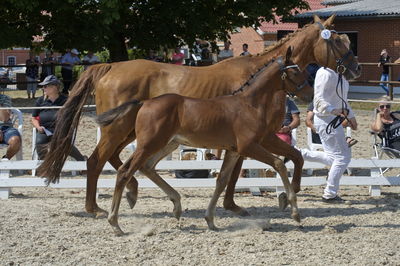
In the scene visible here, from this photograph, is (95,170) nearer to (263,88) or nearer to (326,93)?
(263,88)

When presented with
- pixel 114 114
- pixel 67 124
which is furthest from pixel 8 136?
pixel 114 114

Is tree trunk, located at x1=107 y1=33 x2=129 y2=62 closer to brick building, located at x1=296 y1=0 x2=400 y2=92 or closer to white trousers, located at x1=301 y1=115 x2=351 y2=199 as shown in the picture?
brick building, located at x1=296 y1=0 x2=400 y2=92

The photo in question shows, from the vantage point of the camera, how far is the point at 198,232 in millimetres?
7176

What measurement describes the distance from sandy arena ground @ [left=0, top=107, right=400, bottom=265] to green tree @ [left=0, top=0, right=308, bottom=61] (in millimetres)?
12210

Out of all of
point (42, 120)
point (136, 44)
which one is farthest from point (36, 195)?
point (136, 44)

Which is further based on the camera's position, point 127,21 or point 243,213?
point 127,21

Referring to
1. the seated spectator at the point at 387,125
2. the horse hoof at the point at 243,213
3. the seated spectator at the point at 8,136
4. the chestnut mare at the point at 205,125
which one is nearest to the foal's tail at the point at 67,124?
the chestnut mare at the point at 205,125

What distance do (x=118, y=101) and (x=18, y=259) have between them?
2.56 m

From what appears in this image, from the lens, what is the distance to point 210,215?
23.8 feet

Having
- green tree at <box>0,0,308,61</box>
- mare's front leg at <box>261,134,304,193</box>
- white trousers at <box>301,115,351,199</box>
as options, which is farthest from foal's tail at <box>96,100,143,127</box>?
green tree at <box>0,0,308,61</box>

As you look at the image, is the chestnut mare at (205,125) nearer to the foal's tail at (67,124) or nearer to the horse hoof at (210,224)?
the horse hoof at (210,224)

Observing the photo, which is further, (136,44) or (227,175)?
(136,44)

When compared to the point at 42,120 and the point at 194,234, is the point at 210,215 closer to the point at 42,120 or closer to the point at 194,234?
the point at 194,234

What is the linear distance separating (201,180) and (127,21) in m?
14.5
